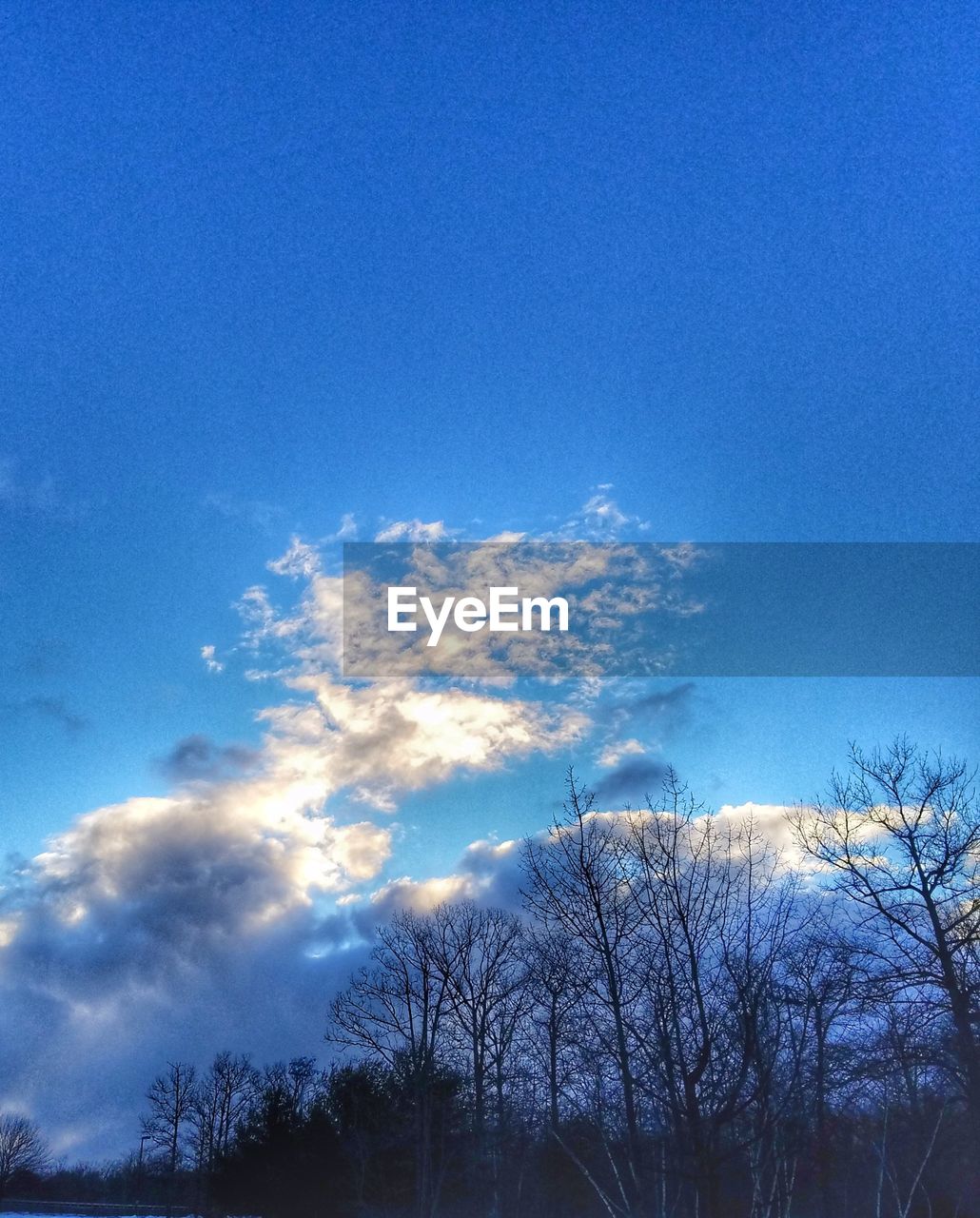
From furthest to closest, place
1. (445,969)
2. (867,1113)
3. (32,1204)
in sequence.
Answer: (32,1204)
(445,969)
(867,1113)

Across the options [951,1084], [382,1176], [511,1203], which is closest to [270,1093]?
[382,1176]

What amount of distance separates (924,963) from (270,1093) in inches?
2025

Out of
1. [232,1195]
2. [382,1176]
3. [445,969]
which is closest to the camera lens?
[445,969]

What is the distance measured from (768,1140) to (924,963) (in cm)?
1229

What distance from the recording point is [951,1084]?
2292cm

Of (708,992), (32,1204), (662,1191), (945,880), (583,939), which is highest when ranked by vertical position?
(945,880)

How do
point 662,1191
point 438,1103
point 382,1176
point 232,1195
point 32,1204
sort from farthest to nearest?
Result: point 32,1204 → point 232,1195 → point 382,1176 → point 438,1103 → point 662,1191

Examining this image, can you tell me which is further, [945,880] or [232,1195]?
[232,1195]

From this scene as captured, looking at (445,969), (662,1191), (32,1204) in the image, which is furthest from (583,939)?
(32,1204)

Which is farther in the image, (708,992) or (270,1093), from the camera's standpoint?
(270,1093)

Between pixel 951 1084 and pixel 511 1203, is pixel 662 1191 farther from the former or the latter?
pixel 511 1203

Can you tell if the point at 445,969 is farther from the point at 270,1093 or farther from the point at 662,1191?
the point at 270,1093

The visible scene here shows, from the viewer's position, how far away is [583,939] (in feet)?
40.7

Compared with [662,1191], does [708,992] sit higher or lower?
higher
